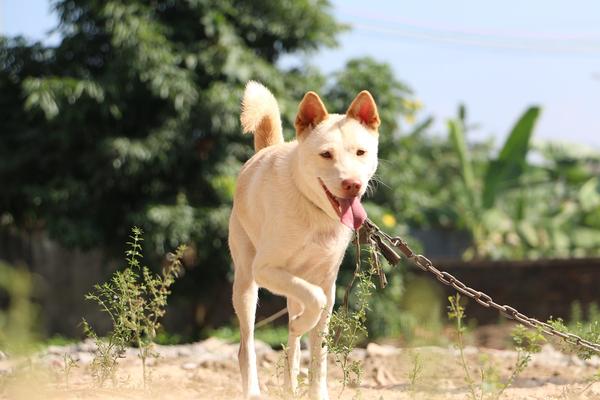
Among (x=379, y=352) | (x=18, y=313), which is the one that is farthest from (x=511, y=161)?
(x=18, y=313)

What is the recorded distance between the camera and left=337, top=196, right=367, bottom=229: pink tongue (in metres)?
4.21

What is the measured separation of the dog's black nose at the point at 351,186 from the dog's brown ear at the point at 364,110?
20.4 inches

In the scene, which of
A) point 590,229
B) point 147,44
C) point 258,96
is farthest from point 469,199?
point 258,96

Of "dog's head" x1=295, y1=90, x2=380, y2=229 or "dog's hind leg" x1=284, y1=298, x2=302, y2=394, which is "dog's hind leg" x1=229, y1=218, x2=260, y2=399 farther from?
"dog's head" x1=295, y1=90, x2=380, y2=229

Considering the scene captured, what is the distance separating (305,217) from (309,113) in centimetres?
55

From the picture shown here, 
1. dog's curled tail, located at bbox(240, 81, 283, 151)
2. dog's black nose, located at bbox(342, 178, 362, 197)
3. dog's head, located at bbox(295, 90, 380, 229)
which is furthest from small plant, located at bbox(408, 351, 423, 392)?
dog's curled tail, located at bbox(240, 81, 283, 151)

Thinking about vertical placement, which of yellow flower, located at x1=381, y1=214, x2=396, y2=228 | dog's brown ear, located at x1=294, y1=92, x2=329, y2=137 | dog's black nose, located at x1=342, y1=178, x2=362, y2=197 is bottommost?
dog's black nose, located at x1=342, y1=178, x2=362, y2=197

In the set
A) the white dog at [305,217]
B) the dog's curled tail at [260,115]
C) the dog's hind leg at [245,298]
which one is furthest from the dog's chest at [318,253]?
the dog's curled tail at [260,115]

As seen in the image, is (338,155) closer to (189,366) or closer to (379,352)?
(189,366)

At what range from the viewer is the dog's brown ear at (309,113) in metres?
4.55

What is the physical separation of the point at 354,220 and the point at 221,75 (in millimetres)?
8738

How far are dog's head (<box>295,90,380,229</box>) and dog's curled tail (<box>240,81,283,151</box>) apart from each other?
66 centimetres

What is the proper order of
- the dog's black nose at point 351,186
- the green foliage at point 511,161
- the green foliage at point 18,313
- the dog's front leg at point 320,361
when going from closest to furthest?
the green foliage at point 18,313
the dog's black nose at point 351,186
the dog's front leg at point 320,361
the green foliage at point 511,161

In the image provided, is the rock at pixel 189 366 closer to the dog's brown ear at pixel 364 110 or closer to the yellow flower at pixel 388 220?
the dog's brown ear at pixel 364 110
